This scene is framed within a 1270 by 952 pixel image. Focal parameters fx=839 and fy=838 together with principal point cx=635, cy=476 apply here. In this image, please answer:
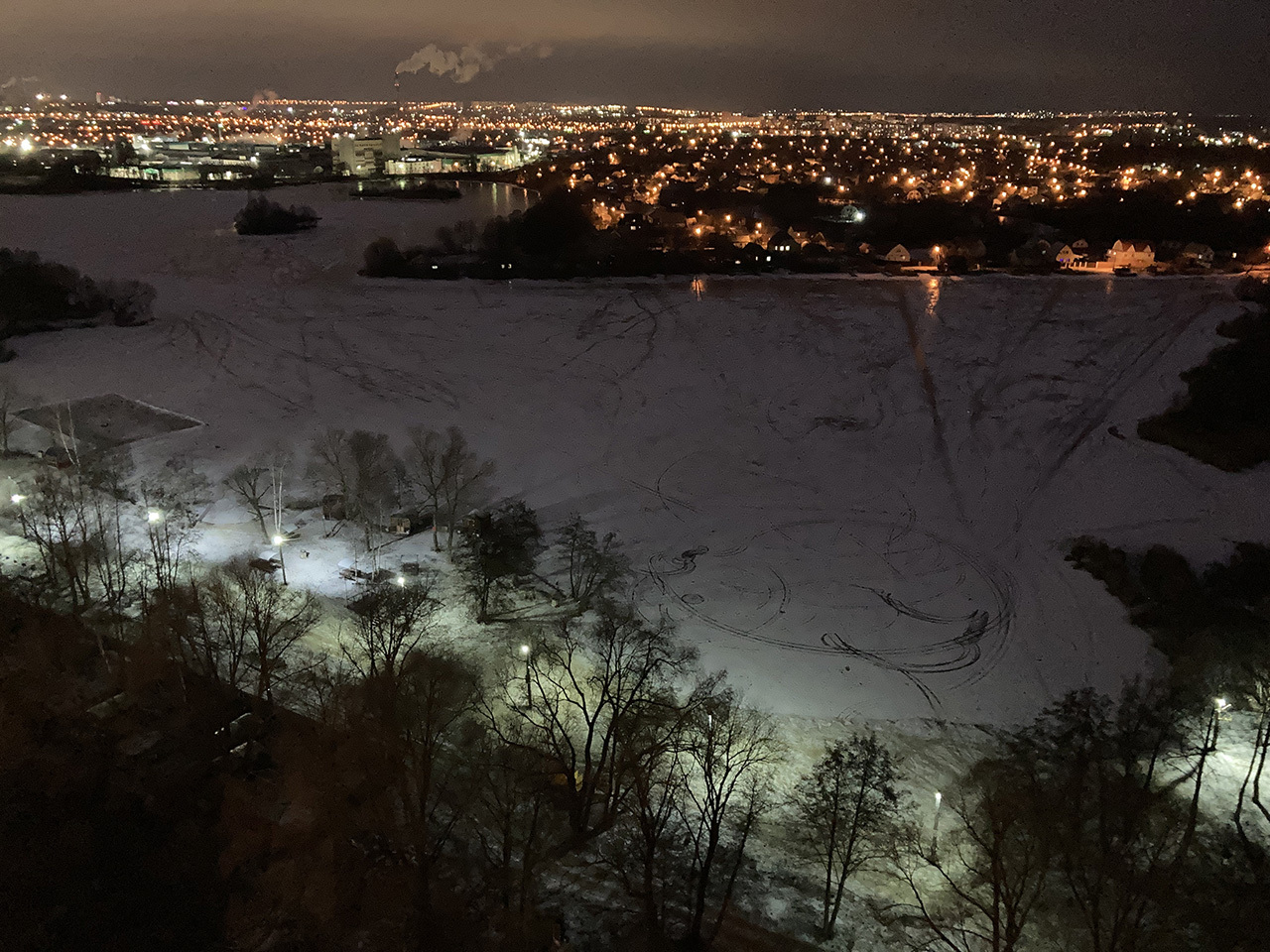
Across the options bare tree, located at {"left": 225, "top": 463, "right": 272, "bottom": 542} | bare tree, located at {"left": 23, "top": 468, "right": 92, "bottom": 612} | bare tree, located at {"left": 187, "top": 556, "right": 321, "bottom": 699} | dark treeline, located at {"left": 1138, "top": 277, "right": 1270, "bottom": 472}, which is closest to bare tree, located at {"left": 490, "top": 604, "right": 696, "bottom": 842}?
bare tree, located at {"left": 187, "top": 556, "right": 321, "bottom": 699}

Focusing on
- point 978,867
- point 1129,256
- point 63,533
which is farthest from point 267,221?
point 978,867

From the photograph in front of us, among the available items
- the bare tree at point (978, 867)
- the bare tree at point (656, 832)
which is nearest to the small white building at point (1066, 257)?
the bare tree at point (978, 867)

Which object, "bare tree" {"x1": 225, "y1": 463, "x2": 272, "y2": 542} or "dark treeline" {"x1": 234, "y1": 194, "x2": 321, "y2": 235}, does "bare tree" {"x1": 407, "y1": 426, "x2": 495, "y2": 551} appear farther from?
"dark treeline" {"x1": 234, "y1": 194, "x2": 321, "y2": 235}

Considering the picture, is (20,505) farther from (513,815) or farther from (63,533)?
(513,815)

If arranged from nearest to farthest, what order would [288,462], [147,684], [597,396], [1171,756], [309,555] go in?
[1171,756]
[147,684]
[309,555]
[288,462]
[597,396]

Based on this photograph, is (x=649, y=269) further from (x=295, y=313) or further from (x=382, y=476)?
(x=382, y=476)

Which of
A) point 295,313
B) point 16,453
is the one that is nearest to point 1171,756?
point 16,453

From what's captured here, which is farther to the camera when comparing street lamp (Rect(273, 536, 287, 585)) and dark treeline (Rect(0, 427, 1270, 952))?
street lamp (Rect(273, 536, 287, 585))
